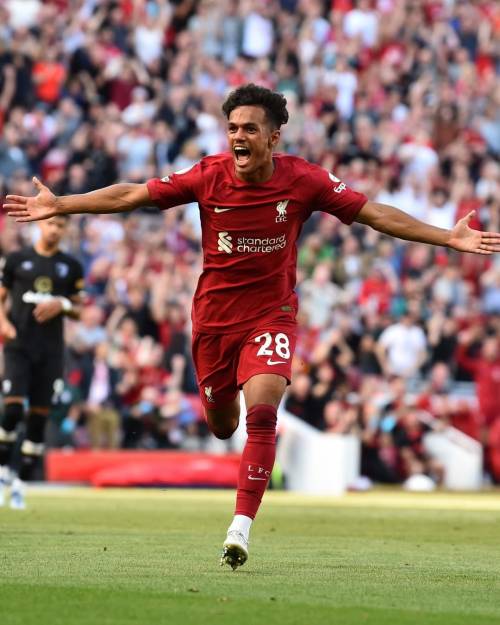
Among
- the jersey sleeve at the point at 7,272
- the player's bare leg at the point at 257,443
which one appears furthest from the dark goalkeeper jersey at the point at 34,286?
the player's bare leg at the point at 257,443

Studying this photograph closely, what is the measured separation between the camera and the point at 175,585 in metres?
7.81

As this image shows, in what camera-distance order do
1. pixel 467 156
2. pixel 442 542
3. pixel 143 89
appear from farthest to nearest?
pixel 467 156 → pixel 143 89 → pixel 442 542

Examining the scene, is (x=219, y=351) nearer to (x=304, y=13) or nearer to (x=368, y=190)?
(x=368, y=190)

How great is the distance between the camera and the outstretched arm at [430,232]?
366 inches

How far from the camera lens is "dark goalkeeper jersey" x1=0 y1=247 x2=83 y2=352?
14.8 metres

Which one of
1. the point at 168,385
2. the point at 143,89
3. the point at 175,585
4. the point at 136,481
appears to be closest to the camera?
the point at 175,585

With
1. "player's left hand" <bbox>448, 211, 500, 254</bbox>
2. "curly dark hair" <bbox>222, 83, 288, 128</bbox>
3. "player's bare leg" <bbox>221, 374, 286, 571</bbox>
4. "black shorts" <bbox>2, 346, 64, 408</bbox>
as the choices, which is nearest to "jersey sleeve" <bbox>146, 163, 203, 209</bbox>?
"curly dark hair" <bbox>222, 83, 288, 128</bbox>

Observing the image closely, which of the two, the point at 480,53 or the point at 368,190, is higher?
the point at 480,53

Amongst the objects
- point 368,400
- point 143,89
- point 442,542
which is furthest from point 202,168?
point 143,89

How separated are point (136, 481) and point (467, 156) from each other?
1184cm

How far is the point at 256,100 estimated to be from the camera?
944 centimetres

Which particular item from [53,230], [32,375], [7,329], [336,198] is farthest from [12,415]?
[336,198]

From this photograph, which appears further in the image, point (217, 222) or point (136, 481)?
point (136, 481)

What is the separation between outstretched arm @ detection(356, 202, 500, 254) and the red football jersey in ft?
0.52
